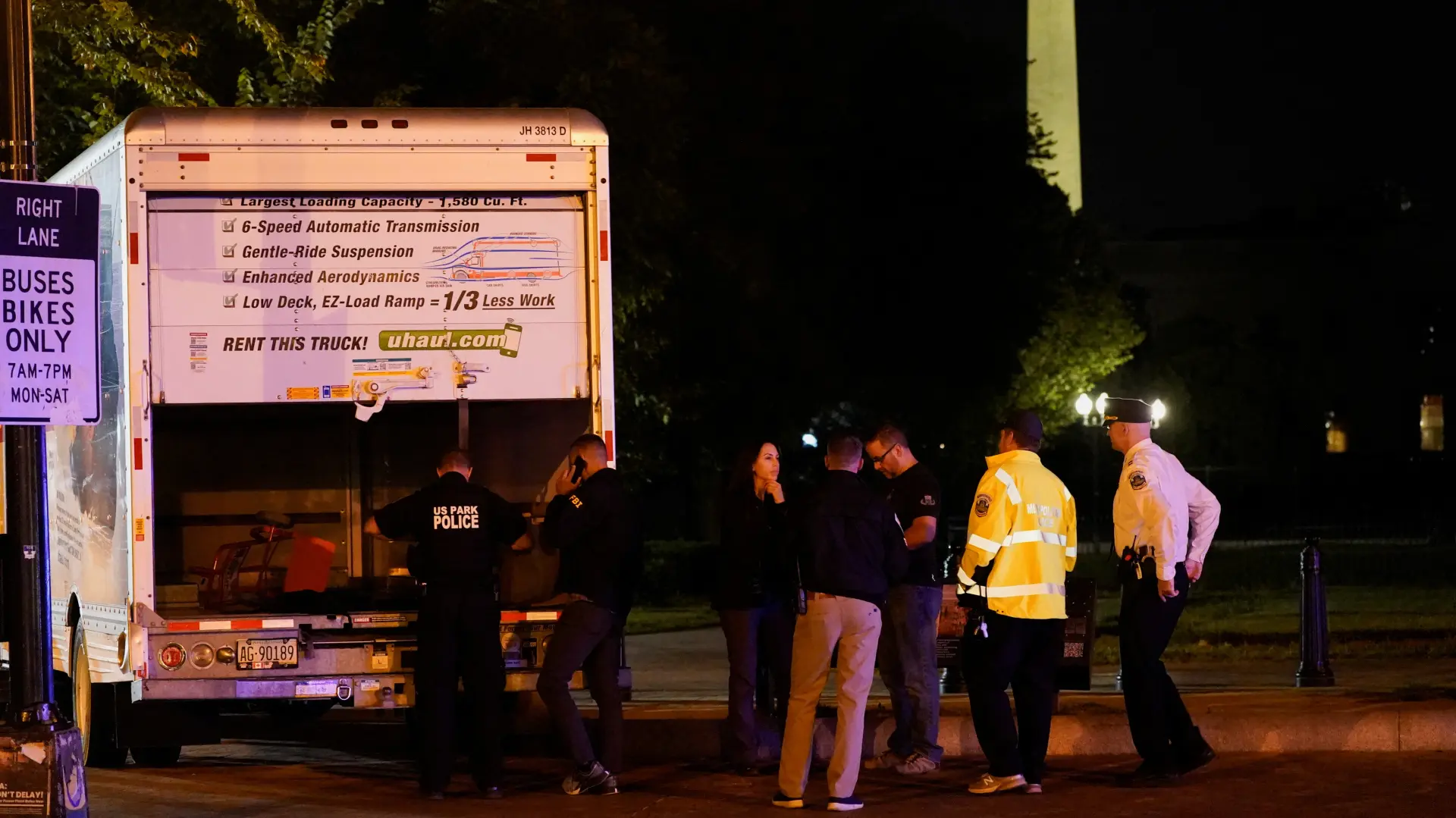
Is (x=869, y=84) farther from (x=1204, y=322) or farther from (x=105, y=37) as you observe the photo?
(x=1204, y=322)

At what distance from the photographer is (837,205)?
106 ft

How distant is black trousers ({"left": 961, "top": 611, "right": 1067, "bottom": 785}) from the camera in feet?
31.0

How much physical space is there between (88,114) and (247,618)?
6.88m

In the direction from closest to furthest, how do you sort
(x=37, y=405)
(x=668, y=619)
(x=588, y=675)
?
(x=37, y=405) < (x=588, y=675) < (x=668, y=619)

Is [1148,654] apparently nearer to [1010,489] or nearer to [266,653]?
[1010,489]

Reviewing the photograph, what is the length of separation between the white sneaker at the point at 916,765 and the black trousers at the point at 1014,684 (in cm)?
65

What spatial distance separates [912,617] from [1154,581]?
1233 millimetres

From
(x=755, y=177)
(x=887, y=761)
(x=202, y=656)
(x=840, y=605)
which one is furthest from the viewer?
(x=755, y=177)

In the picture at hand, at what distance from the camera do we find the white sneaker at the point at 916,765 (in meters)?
10.2

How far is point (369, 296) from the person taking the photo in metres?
10.2

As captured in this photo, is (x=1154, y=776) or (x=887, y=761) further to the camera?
(x=887, y=761)

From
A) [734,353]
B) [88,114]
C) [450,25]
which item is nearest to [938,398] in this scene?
[734,353]

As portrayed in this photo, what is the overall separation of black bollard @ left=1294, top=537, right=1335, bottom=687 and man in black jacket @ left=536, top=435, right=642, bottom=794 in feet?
17.8

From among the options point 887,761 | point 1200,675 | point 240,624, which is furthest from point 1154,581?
point 1200,675
